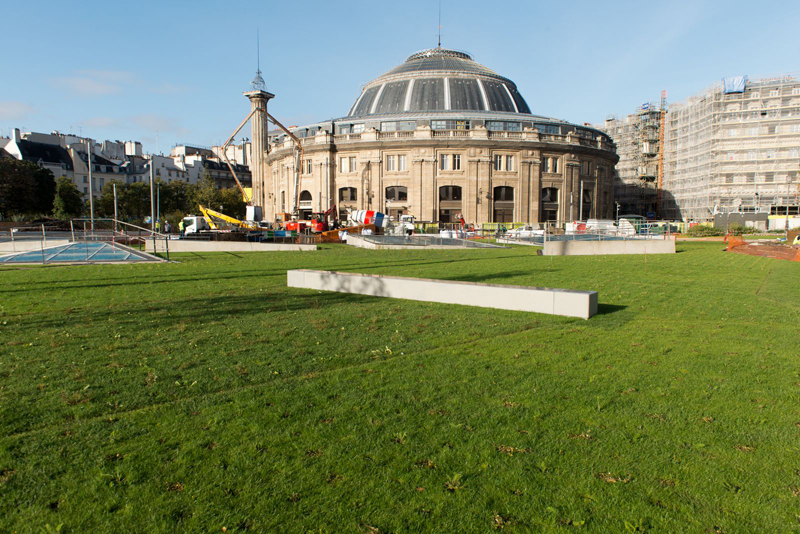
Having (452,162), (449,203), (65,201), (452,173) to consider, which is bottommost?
(449,203)

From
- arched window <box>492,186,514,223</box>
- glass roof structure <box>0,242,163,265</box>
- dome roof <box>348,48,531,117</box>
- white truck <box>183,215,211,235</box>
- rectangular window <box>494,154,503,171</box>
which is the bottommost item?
glass roof structure <box>0,242,163,265</box>

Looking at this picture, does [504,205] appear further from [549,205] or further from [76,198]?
[76,198]

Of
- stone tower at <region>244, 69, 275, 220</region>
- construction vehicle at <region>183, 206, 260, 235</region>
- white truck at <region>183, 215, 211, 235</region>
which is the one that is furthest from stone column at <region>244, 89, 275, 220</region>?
white truck at <region>183, 215, 211, 235</region>

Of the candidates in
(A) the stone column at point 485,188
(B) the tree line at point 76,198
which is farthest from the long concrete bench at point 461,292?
(B) the tree line at point 76,198

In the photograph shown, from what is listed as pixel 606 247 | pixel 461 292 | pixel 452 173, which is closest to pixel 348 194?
pixel 452 173

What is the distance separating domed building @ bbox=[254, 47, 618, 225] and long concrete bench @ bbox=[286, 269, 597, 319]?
51251 mm

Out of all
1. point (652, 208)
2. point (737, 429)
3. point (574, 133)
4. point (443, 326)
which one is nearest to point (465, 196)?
point (574, 133)

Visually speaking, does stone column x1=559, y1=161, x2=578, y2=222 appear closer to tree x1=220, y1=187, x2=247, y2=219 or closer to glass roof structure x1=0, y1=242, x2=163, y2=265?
tree x1=220, y1=187, x2=247, y2=219

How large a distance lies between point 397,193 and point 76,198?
46277 millimetres

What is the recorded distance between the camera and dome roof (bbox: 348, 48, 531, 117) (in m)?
77.9

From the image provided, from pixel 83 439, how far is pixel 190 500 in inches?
68.5

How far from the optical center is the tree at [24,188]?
5941 centimetres

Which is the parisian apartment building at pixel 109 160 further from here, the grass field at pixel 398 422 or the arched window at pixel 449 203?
the grass field at pixel 398 422

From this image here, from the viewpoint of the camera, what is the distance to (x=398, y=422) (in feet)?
17.9
